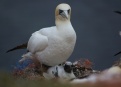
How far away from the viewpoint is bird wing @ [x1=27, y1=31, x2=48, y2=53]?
6.95 feet

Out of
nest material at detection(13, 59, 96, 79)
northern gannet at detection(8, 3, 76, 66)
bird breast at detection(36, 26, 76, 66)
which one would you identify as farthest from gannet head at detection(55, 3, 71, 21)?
nest material at detection(13, 59, 96, 79)

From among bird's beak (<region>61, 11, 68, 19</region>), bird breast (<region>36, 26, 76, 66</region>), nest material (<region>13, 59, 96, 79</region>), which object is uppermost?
bird's beak (<region>61, 11, 68, 19</region>)

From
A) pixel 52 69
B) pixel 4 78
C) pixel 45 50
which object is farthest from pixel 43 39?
pixel 4 78

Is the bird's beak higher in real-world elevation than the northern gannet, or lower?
higher

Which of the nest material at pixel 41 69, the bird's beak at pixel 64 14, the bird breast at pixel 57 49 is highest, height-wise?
the bird's beak at pixel 64 14

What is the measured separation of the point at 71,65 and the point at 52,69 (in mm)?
203

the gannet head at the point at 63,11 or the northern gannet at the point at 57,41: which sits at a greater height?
the gannet head at the point at 63,11

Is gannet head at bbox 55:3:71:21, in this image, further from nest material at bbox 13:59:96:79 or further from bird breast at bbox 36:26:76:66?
nest material at bbox 13:59:96:79

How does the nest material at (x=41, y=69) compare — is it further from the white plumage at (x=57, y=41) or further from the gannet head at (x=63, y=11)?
the gannet head at (x=63, y=11)

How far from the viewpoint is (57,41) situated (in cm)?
204

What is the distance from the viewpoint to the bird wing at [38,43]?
2117 mm

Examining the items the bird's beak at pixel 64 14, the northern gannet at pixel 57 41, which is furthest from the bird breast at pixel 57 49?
the bird's beak at pixel 64 14

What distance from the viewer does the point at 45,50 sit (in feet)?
6.99

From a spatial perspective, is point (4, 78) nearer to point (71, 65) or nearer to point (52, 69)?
point (71, 65)
